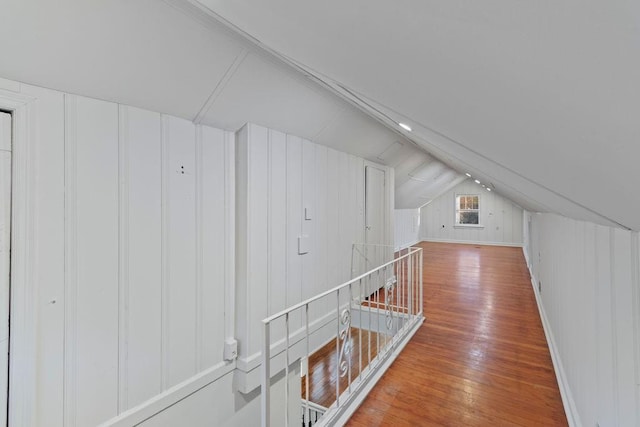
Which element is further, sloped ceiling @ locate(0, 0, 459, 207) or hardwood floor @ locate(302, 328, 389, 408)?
hardwood floor @ locate(302, 328, 389, 408)

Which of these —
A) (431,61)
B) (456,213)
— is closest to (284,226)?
(431,61)

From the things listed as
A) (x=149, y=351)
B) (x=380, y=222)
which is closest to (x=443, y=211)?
(x=380, y=222)

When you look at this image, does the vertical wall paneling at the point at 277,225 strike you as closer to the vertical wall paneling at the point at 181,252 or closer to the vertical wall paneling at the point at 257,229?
the vertical wall paneling at the point at 257,229

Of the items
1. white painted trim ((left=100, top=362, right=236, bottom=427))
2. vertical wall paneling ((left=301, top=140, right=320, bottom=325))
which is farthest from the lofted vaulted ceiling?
white painted trim ((left=100, top=362, right=236, bottom=427))

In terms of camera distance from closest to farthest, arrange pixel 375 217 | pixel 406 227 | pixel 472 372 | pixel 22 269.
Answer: pixel 22 269 < pixel 472 372 < pixel 375 217 < pixel 406 227

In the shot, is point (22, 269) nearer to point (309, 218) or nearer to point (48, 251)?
point (48, 251)

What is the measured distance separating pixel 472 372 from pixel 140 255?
2.52m

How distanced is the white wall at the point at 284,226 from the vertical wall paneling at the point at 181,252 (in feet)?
1.21

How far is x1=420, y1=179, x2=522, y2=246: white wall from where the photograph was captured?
9.24 metres

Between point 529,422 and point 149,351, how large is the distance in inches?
90.9

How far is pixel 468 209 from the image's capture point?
392 inches

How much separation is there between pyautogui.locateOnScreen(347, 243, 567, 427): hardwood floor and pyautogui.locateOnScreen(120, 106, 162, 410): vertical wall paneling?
128 centimetres

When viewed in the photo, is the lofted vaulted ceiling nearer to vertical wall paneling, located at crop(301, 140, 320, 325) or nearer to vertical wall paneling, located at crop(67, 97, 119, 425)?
vertical wall paneling, located at crop(67, 97, 119, 425)

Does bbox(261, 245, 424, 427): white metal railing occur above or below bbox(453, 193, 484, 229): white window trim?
below
